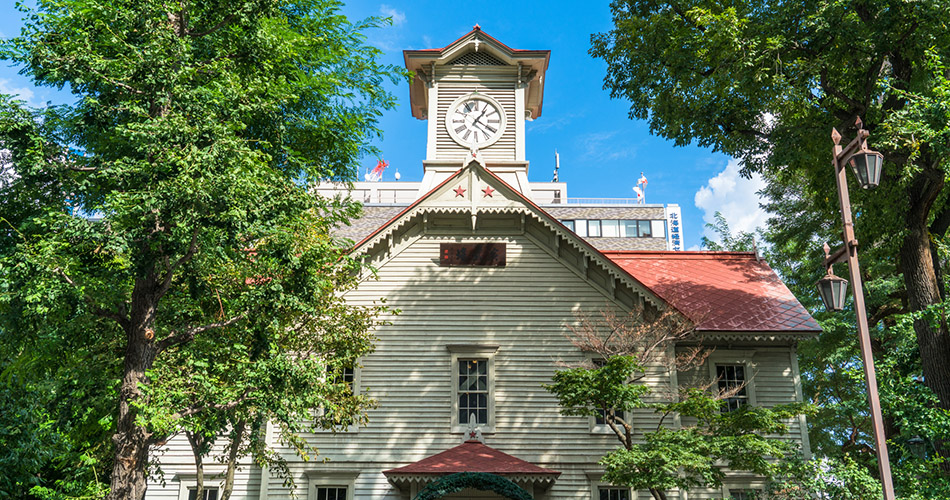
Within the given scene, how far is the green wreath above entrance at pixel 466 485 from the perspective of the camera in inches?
642

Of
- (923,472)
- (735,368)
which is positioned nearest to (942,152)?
(923,472)

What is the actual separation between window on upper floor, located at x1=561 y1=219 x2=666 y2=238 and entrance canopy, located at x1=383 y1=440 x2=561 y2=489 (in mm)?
49323

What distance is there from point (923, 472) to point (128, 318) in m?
16.0

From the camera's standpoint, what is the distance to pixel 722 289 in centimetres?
2191

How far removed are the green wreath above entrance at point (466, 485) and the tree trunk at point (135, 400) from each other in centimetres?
628

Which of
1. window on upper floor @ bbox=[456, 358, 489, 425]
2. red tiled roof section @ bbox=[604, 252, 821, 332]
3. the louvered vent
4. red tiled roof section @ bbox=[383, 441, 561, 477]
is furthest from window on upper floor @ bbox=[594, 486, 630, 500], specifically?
the louvered vent

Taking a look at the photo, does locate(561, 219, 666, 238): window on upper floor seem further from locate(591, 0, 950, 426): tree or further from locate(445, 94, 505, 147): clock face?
locate(591, 0, 950, 426): tree

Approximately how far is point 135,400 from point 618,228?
2302 inches

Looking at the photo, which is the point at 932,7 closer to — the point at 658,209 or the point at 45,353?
the point at 45,353

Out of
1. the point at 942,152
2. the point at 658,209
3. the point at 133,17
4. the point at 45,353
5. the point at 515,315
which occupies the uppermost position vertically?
the point at 658,209

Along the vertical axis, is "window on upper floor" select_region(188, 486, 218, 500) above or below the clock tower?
below

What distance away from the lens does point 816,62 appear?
1700 cm

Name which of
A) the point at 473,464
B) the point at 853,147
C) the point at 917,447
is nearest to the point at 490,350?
the point at 473,464

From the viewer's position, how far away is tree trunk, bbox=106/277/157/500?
11.5 meters
